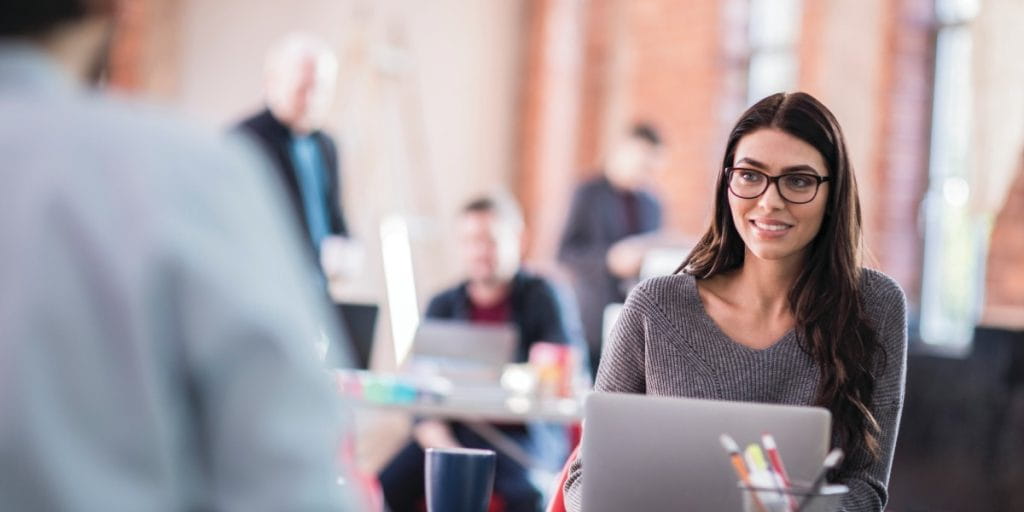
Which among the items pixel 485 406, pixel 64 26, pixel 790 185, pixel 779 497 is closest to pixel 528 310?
pixel 485 406

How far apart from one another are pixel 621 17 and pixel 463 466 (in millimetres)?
6143

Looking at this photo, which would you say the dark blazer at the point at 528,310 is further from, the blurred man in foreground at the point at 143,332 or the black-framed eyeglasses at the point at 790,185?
Answer: the blurred man in foreground at the point at 143,332

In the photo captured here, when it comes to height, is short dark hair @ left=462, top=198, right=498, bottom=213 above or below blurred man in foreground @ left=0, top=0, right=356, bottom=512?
below

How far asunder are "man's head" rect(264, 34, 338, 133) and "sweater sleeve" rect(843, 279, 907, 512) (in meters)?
2.79

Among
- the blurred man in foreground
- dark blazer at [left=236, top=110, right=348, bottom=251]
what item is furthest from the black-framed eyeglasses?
dark blazer at [left=236, top=110, right=348, bottom=251]

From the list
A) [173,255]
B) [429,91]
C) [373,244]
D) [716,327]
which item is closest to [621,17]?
[429,91]

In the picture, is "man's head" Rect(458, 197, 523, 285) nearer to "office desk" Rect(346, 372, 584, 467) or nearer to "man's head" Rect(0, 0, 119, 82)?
"office desk" Rect(346, 372, 584, 467)

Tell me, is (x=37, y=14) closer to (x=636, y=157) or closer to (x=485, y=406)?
(x=485, y=406)

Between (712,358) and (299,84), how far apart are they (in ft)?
9.06

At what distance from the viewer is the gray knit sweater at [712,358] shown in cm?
213

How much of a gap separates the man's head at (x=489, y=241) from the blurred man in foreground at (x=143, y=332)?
3.65m

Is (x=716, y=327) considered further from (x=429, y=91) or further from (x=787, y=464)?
(x=429, y=91)

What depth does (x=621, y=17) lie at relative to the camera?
7781 mm

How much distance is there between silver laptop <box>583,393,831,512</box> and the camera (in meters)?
1.72
